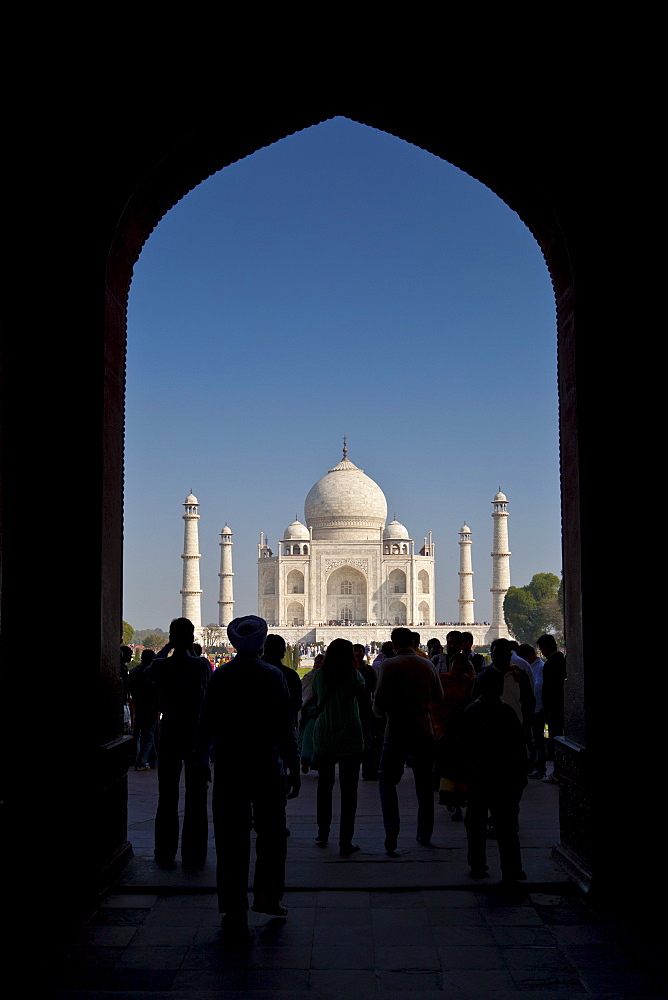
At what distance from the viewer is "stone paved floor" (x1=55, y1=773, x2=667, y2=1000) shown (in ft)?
10.1

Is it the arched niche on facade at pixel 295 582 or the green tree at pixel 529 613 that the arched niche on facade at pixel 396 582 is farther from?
the green tree at pixel 529 613

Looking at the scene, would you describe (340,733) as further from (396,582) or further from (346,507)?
(346,507)

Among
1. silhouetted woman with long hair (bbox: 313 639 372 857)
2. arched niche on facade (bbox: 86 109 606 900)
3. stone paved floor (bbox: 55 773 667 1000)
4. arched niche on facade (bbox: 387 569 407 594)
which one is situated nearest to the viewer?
stone paved floor (bbox: 55 773 667 1000)

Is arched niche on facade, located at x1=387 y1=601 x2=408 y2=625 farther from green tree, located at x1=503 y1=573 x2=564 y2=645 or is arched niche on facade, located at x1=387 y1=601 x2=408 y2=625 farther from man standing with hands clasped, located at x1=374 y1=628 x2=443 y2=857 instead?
man standing with hands clasped, located at x1=374 y1=628 x2=443 y2=857

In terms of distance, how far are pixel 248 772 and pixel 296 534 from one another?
4196 centimetres

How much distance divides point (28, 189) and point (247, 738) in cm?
252

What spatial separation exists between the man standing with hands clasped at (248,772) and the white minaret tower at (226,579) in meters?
40.9

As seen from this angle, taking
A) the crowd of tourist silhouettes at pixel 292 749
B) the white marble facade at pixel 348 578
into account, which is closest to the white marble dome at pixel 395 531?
the white marble facade at pixel 348 578

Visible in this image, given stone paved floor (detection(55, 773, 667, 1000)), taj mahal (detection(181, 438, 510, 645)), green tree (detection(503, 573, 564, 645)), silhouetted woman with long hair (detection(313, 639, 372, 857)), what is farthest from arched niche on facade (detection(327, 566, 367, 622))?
stone paved floor (detection(55, 773, 667, 1000))

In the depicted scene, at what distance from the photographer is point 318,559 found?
147 ft

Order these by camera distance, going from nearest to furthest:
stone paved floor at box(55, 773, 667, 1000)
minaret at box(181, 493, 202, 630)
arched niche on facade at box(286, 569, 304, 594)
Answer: stone paved floor at box(55, 773, 667, 1000)
minaret at box(181, 493, 202, 630)
arched niche on facade at box(286, 569, 304, 594)

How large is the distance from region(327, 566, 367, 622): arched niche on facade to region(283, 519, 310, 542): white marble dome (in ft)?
7.10

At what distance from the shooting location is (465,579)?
4462cm

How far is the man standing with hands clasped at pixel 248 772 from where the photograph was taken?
3.60 meters
